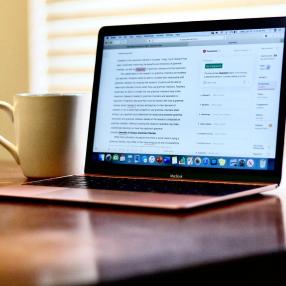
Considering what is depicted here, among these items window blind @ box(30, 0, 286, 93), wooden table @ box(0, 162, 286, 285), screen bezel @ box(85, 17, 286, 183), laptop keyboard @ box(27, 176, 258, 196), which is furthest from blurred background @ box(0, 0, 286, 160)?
wooden table @ box(0, 162, 286, 285)

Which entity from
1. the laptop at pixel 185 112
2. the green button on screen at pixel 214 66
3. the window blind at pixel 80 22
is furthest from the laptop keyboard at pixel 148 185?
the window blind at pixel 80 22

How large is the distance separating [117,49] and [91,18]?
494 mm

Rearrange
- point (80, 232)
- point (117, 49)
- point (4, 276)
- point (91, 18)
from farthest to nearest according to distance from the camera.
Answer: point (91, 18) < point (117, 49) < point (80, 232) < point (4, 276)

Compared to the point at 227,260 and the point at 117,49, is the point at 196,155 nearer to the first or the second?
the point at 117,49

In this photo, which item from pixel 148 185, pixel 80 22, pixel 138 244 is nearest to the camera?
pixel 138 244

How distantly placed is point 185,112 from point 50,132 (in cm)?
24

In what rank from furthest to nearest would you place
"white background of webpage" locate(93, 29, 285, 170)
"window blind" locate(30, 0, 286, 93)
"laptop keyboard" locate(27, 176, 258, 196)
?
"window blind" locate(30, 0, 286, 93) < "white background of webpage" locate(93, 29, 285, 170) < "laptop keyboard" locate(27, 176, 258, 196)

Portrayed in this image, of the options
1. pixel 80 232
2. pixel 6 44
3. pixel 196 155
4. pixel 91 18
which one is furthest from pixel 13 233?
pixel 6 44

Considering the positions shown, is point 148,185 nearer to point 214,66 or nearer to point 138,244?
point 214,66

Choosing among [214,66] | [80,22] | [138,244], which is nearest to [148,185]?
[214,66]

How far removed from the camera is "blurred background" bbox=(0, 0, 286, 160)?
161 centimetres

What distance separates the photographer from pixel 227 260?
57cm

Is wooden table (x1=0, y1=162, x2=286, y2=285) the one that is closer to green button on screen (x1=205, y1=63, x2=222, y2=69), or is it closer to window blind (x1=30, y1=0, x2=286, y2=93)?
green button on screen (x1=205, y1=63, x2=222, y2=69)

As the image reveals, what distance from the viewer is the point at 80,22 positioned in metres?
1.66
